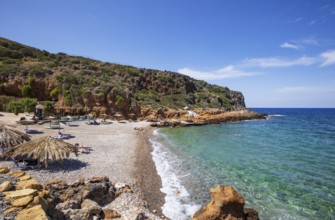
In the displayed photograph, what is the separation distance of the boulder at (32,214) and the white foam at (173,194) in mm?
5351

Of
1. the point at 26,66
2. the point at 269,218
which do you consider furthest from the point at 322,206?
the point at 26,66

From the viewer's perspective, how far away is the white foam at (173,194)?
9.60 m

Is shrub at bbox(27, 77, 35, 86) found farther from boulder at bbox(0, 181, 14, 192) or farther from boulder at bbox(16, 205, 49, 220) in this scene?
boulder at bbox(16, 205, 49, 220)

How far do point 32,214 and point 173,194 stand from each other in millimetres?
7278

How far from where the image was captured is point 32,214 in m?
5.52

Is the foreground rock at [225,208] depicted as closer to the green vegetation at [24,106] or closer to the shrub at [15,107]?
the green vegetation at [24,106]

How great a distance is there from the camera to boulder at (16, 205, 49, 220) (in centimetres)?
537

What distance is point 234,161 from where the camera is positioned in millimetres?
17719

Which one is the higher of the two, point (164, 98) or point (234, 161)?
point (164, 98)

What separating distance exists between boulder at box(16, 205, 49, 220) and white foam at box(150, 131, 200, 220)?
5351mm

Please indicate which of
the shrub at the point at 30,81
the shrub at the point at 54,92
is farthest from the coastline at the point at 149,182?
the shrub at the point at 30,81

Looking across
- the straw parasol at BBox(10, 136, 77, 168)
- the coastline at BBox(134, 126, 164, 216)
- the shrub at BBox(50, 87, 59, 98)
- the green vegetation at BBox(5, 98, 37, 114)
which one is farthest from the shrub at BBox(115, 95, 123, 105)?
the straw parasol at BBox(10, 136, 77, 168)

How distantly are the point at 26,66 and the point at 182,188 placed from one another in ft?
156

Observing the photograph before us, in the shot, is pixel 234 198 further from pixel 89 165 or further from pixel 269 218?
pixel 89 165
